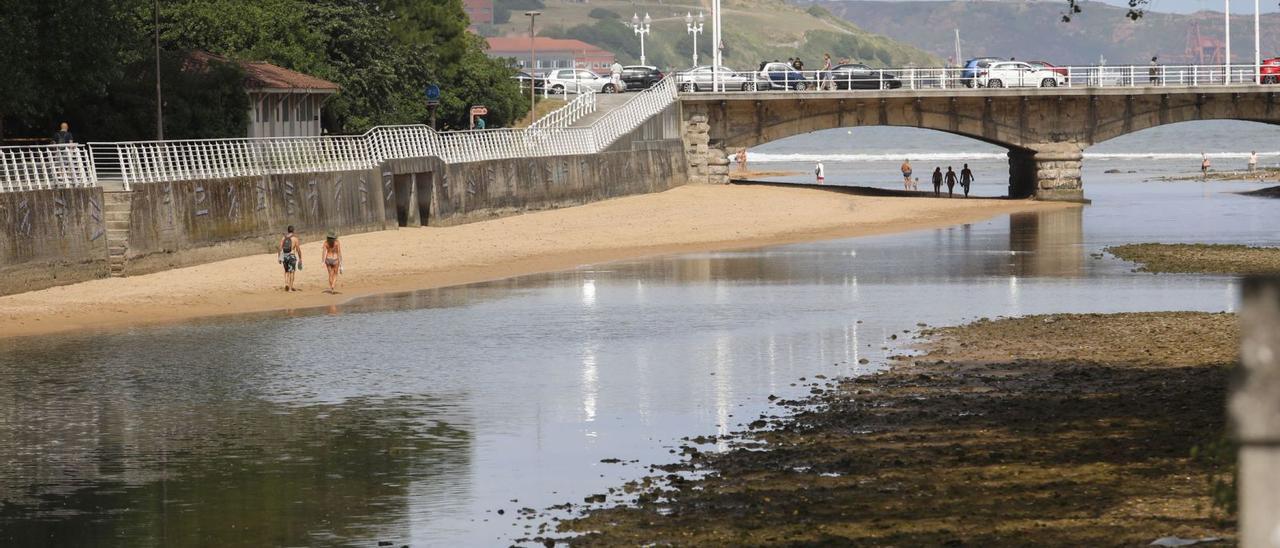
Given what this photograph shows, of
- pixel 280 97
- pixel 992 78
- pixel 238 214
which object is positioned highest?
pixel 992 78

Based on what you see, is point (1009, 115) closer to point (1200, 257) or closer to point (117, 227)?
point (1200, 257)

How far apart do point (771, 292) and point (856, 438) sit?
18.9 metres

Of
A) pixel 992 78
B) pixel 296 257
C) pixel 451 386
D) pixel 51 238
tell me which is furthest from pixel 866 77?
pixel 451 386

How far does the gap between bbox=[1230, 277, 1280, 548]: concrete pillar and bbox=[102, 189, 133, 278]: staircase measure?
36307 millimetres

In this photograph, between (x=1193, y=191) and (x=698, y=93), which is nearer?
(x=698, y=93)

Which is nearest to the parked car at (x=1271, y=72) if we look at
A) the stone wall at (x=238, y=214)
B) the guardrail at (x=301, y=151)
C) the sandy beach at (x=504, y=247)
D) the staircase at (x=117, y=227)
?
the sandy beach at (x=504, y=247)

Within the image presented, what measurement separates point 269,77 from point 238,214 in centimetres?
2062

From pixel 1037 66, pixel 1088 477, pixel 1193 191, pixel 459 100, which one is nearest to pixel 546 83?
pixel 459 100

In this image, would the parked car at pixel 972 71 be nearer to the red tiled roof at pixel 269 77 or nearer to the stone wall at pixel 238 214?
the red tiled roof at pixel 269 77

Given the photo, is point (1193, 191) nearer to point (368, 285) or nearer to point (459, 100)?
point (459, 100)

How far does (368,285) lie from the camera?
3938 cm

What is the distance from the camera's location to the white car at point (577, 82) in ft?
303

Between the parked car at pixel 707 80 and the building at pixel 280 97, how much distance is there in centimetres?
1635

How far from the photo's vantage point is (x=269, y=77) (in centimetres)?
6228
